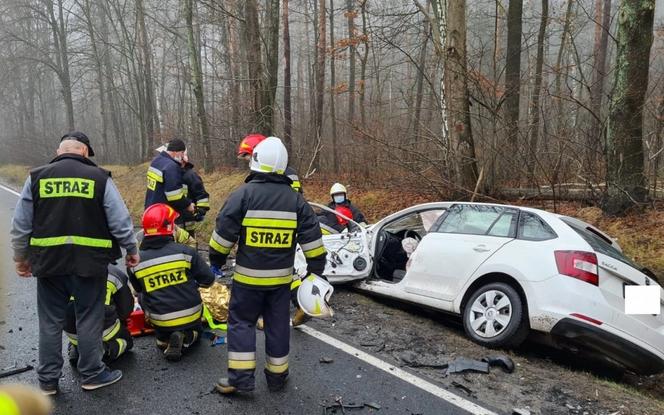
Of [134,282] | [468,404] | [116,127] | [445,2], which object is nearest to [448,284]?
[468,404]

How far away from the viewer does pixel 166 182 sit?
5.72 metres

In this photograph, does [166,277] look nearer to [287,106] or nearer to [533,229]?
[533,229]

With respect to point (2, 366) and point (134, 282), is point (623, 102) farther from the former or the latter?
point (2, 366)

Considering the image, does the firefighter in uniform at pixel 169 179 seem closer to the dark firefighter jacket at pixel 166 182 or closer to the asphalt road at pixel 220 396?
the dark firefighter jacket at pixel 166 182

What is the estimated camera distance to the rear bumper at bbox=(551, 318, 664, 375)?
13.0 feet

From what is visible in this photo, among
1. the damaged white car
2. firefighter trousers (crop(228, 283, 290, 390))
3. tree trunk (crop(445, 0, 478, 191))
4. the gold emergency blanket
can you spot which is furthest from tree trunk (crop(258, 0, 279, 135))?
firefighter trousers (crop(228, 283, 290, 390))

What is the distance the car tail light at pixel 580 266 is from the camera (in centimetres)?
406

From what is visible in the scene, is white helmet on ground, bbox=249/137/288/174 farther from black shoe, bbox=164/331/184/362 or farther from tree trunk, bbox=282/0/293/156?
tree trunk, bbox=282/0/293/156

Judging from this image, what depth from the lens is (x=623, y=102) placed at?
6812 millimetres

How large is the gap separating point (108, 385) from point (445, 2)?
8.98m

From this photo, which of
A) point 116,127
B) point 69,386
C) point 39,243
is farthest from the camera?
point 116,127

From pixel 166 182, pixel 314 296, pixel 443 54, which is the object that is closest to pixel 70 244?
pixel 314 296

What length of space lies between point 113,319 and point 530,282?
3.56 m

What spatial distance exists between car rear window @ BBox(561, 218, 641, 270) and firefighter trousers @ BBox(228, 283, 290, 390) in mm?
2785
